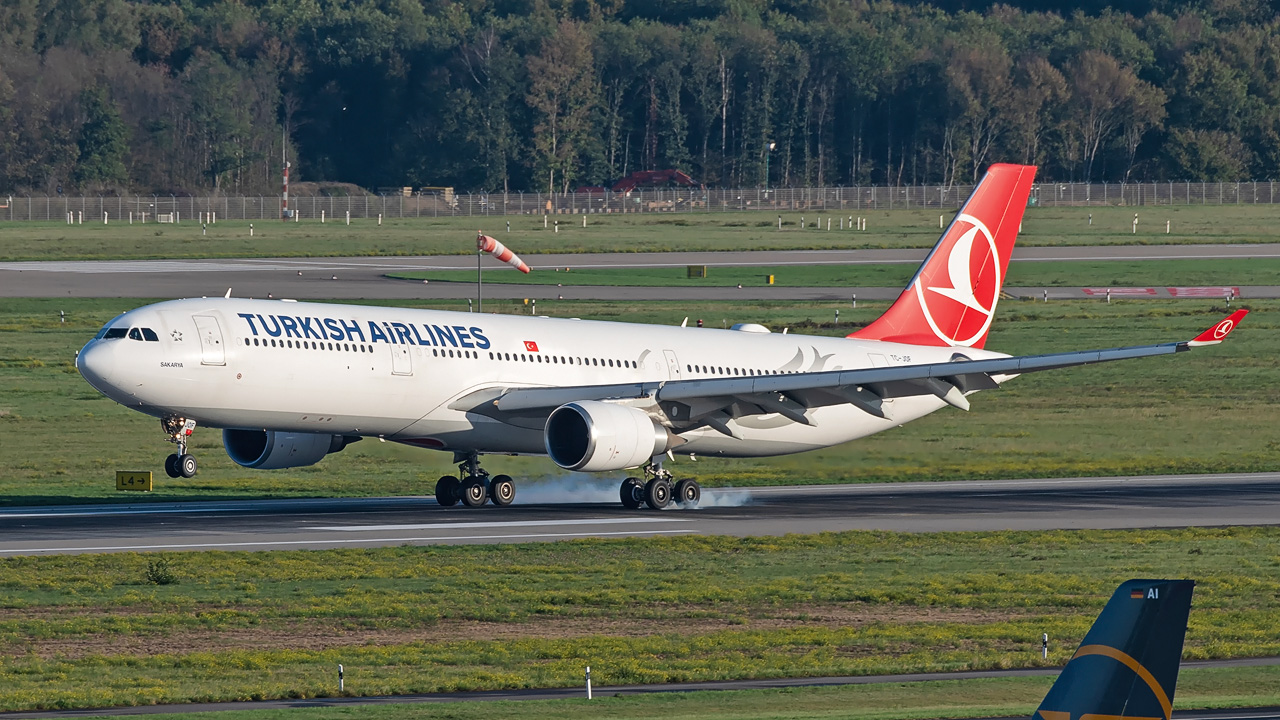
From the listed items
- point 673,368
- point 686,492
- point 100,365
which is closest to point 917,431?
point 673,368

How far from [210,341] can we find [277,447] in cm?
484

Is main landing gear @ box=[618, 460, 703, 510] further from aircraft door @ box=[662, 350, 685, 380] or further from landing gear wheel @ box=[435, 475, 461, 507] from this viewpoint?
landing gear wheel @ box=[435, 475, 461, 507]

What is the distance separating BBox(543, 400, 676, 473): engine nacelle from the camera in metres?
42.2

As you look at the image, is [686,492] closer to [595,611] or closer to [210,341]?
[210,341]

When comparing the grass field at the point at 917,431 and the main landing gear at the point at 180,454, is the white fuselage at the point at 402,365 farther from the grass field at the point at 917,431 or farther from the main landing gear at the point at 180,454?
the grass field at the point at 917,431

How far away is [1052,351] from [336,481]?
36.9 m

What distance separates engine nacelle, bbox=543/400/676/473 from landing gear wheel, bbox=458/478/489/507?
12.1 ft

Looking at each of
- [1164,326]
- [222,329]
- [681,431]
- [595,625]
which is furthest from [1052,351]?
[595,625]

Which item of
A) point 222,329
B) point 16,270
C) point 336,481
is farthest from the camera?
point 16,270

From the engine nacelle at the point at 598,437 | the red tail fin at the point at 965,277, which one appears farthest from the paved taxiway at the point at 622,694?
the red tail fin at the point at 965,277

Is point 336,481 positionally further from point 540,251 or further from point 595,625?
point 540,251

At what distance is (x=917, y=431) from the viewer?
62594mm

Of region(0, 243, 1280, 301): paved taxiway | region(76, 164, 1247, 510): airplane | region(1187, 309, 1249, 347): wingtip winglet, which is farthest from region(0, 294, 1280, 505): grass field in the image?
region(1187, 309, 1249, 347): wingtip winglet

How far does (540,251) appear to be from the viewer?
5059 inches
